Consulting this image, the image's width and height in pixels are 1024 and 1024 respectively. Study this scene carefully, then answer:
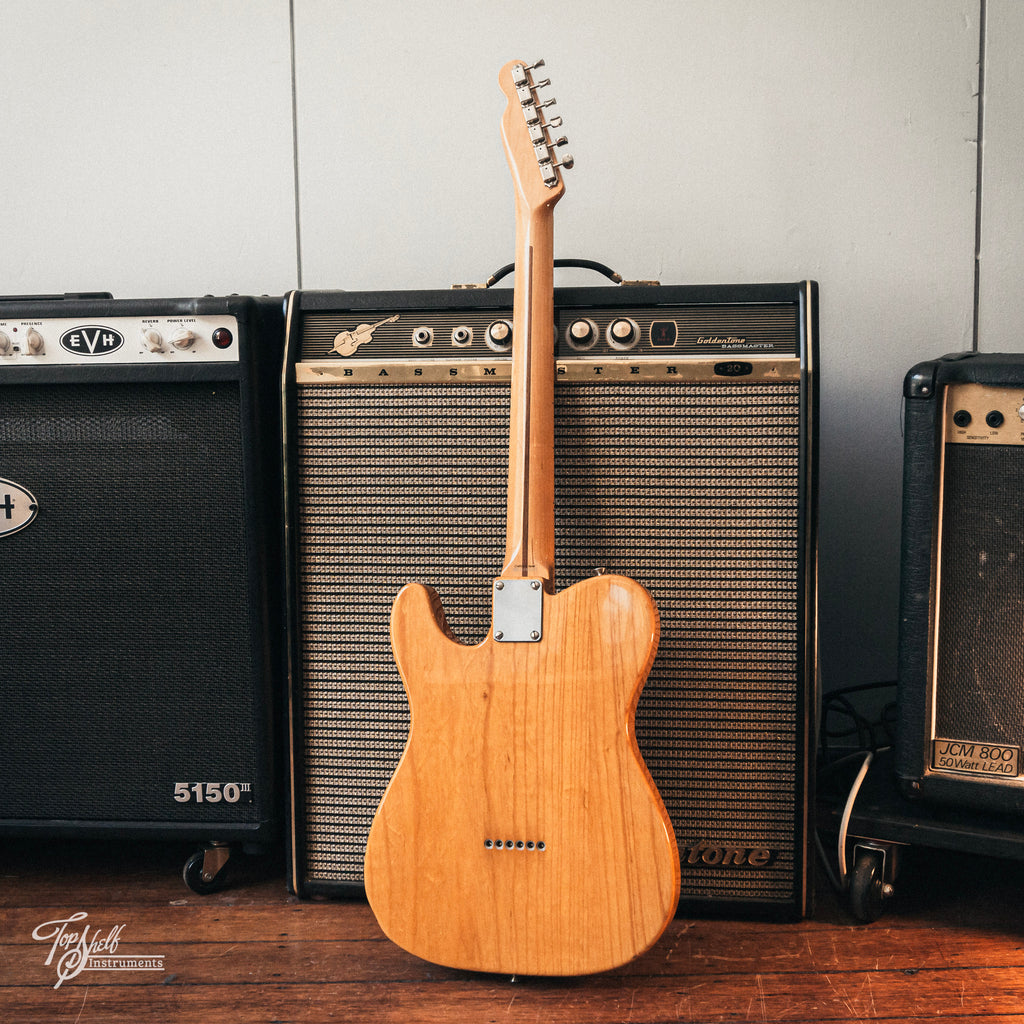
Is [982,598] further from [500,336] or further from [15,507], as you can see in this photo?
[15,507]

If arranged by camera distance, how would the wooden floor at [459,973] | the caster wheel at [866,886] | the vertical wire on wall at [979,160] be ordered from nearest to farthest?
1. the wooden floor at [459,973]
2. the caster wheel at [866,886]
3. the vertical wire on wall at [979,160]

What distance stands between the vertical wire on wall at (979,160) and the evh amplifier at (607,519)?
48 centimetres

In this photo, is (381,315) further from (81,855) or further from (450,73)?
(81,855)

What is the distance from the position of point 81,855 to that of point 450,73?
117 centimetres

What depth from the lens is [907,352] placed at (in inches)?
47.4

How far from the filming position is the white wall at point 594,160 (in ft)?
3.89

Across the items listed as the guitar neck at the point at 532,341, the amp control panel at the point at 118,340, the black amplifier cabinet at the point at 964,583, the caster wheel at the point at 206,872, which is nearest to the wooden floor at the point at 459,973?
the caster wheel at the point at 206,872

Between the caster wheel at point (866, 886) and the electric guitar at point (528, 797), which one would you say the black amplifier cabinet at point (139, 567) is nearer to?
the electric guitar at point (528, 797)

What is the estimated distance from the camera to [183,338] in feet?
3.01

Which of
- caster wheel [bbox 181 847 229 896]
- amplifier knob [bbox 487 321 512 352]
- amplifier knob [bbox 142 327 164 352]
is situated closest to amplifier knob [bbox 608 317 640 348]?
amplifier knob [bbox 487 321 512 352]

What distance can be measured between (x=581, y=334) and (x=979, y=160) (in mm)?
707

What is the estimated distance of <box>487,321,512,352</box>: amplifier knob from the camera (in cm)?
91

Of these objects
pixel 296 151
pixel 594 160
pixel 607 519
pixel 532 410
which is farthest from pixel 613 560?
pixel 296 151

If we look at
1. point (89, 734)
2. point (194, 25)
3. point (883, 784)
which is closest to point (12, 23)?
point (194, 25)
